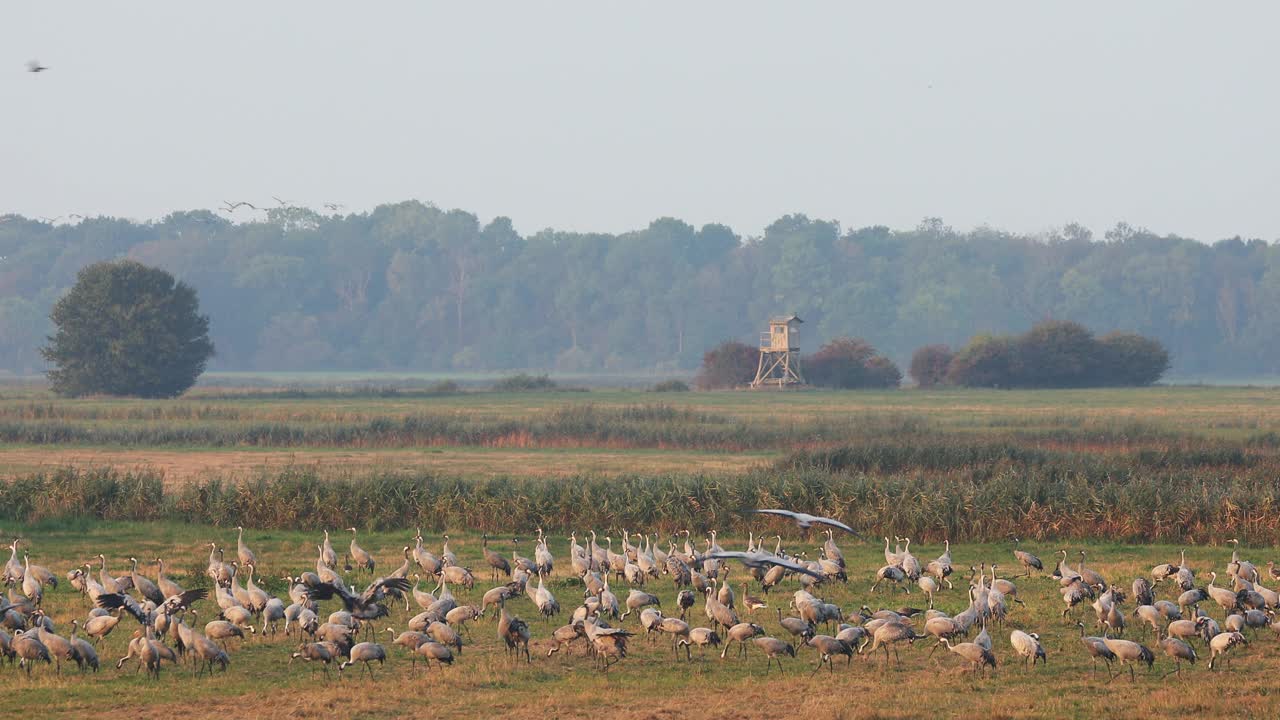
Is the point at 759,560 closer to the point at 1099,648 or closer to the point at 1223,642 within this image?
the point at 1099,648

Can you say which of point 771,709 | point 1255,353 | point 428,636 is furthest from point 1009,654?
point 1255,353

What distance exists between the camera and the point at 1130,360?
108 m

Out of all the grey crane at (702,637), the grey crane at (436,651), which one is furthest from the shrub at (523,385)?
the grey crane at (436,651)

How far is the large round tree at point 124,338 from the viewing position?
90.9 metres

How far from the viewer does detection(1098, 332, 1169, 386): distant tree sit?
355 feet

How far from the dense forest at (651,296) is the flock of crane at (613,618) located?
147749mm

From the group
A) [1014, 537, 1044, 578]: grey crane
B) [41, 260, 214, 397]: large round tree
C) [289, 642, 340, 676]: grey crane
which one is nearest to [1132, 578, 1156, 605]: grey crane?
[1014, 537, 1044, 578]: grey crane

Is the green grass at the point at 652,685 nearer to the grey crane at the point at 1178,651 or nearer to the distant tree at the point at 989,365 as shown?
the grey crane at the point at 1178,651

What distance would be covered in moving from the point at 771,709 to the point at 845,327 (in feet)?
524

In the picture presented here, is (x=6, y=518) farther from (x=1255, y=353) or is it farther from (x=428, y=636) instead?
(x=1255, y=353)

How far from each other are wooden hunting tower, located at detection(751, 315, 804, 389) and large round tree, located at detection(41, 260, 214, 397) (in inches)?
1520

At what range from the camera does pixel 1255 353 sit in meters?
172

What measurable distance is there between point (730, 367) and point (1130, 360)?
28.5 metres

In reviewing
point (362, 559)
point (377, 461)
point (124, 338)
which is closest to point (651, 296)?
point (124, 338)
